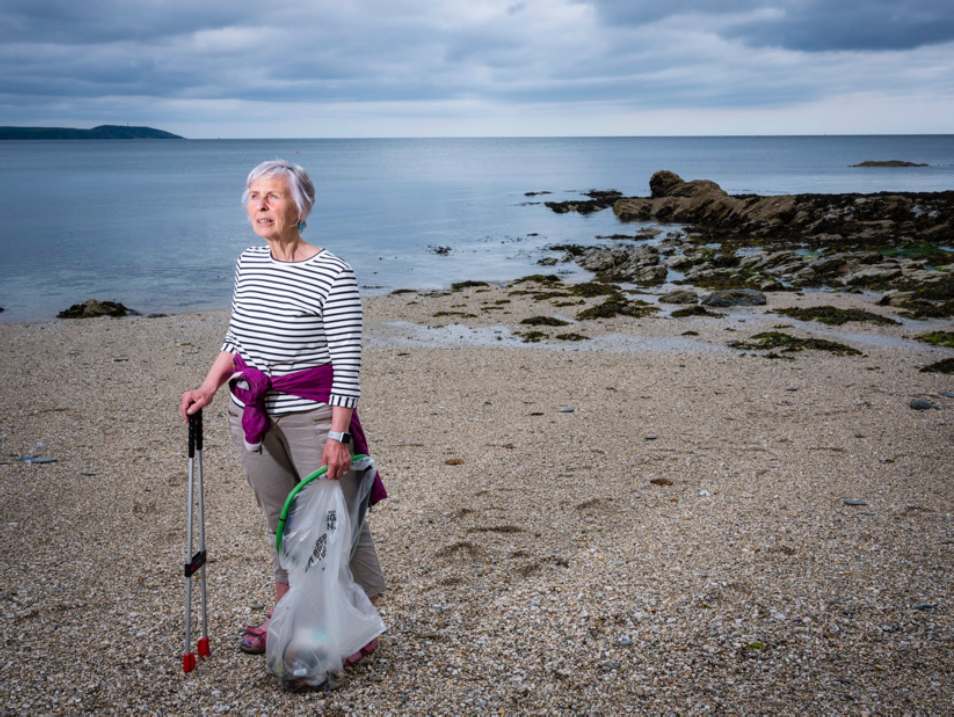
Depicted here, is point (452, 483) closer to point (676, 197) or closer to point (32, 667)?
point (32, 667)

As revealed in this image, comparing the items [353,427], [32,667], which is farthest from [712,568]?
[32,667]

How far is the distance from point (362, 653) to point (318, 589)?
0.59 metres

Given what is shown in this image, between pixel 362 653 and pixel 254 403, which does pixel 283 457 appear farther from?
pixel 362 653

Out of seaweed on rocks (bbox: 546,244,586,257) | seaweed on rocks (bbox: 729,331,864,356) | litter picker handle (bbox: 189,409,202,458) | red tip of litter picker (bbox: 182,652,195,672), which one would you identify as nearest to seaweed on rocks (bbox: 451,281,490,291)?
seaweed on rocks (bbox: 546,244,586,257)

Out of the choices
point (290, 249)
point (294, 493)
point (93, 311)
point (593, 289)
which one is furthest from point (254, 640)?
point (593, 289)

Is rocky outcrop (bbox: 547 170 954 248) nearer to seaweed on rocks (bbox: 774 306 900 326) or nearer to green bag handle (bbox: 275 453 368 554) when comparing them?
seaweed on rocks (bbox: 774 306 900 326)

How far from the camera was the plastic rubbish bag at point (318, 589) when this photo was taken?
11.4ft

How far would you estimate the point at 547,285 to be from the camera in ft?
70.8

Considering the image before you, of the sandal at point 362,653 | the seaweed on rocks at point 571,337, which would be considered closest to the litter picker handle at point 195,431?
the sandal at point 362,653

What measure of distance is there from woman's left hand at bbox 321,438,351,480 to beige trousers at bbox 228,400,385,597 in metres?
0.10

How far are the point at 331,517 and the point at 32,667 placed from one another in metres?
1.83

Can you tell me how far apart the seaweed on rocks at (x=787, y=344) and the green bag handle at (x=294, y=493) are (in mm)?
10856

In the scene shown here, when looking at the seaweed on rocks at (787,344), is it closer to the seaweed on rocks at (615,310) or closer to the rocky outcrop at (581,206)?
the seaweed on rocks at (615,310)

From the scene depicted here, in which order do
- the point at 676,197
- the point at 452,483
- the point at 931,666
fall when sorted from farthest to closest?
1. the point at 676,197
2. the point at 452,483
3. the point at 931,666
